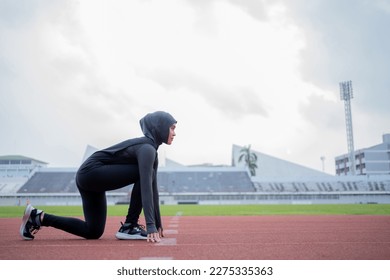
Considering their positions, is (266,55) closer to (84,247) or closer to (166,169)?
(84,247)

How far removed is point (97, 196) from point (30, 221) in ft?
2.09

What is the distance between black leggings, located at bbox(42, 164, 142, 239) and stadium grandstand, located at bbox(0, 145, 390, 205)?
143ft

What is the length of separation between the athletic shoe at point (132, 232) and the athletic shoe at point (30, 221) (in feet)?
2.34

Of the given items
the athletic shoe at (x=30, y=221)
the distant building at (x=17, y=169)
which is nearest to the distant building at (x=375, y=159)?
the distant building at (x=17, y=169)

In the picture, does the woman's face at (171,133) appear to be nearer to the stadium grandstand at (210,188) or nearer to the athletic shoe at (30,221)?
the athletic shoe at (30,221)

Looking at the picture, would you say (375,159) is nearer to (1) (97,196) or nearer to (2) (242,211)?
(2) (242,211)

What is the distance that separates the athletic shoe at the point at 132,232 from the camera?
3414 mm

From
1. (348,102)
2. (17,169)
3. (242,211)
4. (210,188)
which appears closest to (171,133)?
(242,211)

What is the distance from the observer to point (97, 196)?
11.4 feet

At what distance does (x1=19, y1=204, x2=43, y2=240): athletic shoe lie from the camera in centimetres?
343

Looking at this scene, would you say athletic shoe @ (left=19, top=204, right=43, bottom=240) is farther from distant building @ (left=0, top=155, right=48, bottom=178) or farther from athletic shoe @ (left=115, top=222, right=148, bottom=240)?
distant building @ (left=0, top=155, right=48, bottom=178)

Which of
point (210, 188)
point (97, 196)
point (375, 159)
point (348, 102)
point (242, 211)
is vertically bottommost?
point (242, 211)
